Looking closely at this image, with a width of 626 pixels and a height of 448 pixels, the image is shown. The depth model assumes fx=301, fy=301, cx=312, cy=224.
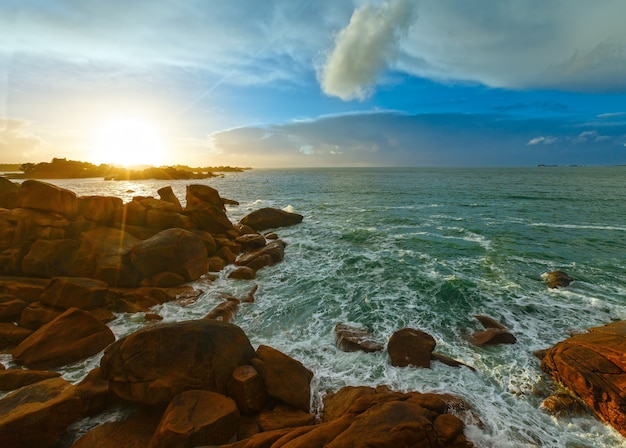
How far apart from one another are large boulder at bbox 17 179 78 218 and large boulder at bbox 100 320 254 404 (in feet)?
47.6

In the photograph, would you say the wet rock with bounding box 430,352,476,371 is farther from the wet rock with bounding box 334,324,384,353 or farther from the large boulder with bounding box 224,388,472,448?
the large boulder with bounding box 224,388,472,448

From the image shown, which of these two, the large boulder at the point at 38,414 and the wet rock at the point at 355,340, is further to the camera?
the wet rock at the point at 355,340

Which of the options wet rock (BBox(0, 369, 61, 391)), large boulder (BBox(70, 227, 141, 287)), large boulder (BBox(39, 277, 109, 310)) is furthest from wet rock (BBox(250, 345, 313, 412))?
large boulder (BBox(70, 227, 141, 287))

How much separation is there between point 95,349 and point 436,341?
13440 mm

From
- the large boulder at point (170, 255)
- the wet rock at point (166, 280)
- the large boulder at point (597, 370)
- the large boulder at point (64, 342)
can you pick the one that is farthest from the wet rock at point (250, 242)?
the large boulder at point (597, 370)

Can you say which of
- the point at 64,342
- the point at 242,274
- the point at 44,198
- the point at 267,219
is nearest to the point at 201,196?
the point at 267,219

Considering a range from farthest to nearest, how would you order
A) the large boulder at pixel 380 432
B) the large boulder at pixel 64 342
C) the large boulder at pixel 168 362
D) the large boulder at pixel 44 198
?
the large boulder at pixel 44 198 → the large boulder at pixel 64 342 → the large boulder at pixel 168 362 → the large boulder at pixel 380 432

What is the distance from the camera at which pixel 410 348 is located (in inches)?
445

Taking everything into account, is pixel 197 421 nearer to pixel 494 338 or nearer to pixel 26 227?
pixel 494 338

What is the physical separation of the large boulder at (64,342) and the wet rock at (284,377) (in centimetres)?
665

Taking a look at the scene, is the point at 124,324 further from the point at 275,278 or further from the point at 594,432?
the point at 594,432

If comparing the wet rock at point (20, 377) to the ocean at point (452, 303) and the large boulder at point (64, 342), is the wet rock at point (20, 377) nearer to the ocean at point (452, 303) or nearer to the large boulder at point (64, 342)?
the ocean at point (452, 303)

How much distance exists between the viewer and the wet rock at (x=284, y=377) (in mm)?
8766

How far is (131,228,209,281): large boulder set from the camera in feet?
56.2
